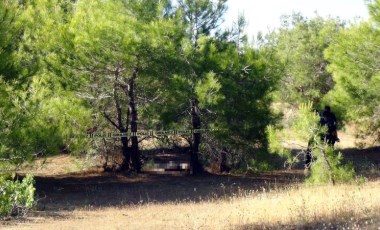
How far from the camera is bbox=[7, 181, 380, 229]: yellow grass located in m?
8.41

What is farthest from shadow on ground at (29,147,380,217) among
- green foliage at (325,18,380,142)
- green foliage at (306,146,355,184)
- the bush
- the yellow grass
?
green foliage at (325,18,380,142)

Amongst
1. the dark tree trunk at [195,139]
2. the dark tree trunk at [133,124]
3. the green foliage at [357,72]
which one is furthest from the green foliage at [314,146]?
the dark tree trunk at [133,124]

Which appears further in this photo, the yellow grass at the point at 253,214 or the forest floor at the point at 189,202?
the forest floor at the point at 189,202

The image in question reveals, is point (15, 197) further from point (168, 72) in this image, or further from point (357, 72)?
point (357, 72)

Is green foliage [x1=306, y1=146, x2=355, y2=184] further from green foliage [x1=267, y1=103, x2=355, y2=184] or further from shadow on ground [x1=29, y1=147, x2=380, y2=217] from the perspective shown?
shadow on ground [x1=29, y1=147, x2=380, y2=217]

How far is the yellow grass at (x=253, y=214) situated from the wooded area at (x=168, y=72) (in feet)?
10.5

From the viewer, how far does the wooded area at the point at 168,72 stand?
52.0ft

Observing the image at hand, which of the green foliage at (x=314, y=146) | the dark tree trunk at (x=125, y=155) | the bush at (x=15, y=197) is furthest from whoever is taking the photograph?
the dark tree trunk at (x=125, y=155)

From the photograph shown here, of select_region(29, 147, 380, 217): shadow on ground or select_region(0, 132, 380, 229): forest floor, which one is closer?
select_region(0, 132, 380, 229): forest floor

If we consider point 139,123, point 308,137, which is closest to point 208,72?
point 139,123

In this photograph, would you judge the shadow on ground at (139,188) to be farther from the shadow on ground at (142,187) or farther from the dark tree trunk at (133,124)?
the dark tree trunk at (133,124)

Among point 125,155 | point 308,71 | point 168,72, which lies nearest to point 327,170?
point 168,72

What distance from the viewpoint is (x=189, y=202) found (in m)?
13.5

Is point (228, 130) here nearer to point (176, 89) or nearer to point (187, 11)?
point (176, 89)
